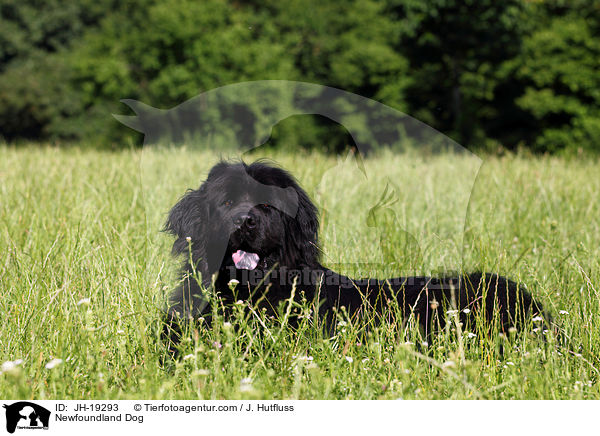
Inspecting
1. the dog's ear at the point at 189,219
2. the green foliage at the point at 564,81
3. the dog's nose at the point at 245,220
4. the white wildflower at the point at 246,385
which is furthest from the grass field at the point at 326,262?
the green foliage at the point at 564,81

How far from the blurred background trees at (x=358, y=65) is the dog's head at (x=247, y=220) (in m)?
17.1

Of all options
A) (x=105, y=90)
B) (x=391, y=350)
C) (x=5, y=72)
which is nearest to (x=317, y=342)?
(x=391, y=350)

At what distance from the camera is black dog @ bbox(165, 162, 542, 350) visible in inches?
120

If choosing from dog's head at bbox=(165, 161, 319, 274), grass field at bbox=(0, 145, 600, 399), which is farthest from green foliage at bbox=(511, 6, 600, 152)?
dog's head at bbox=(165, 161, 319, 274)

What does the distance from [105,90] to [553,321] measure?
24.8 m

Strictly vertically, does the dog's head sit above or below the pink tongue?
above

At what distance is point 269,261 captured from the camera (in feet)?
10.3

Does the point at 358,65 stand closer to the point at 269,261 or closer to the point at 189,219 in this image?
the point at 189,219
